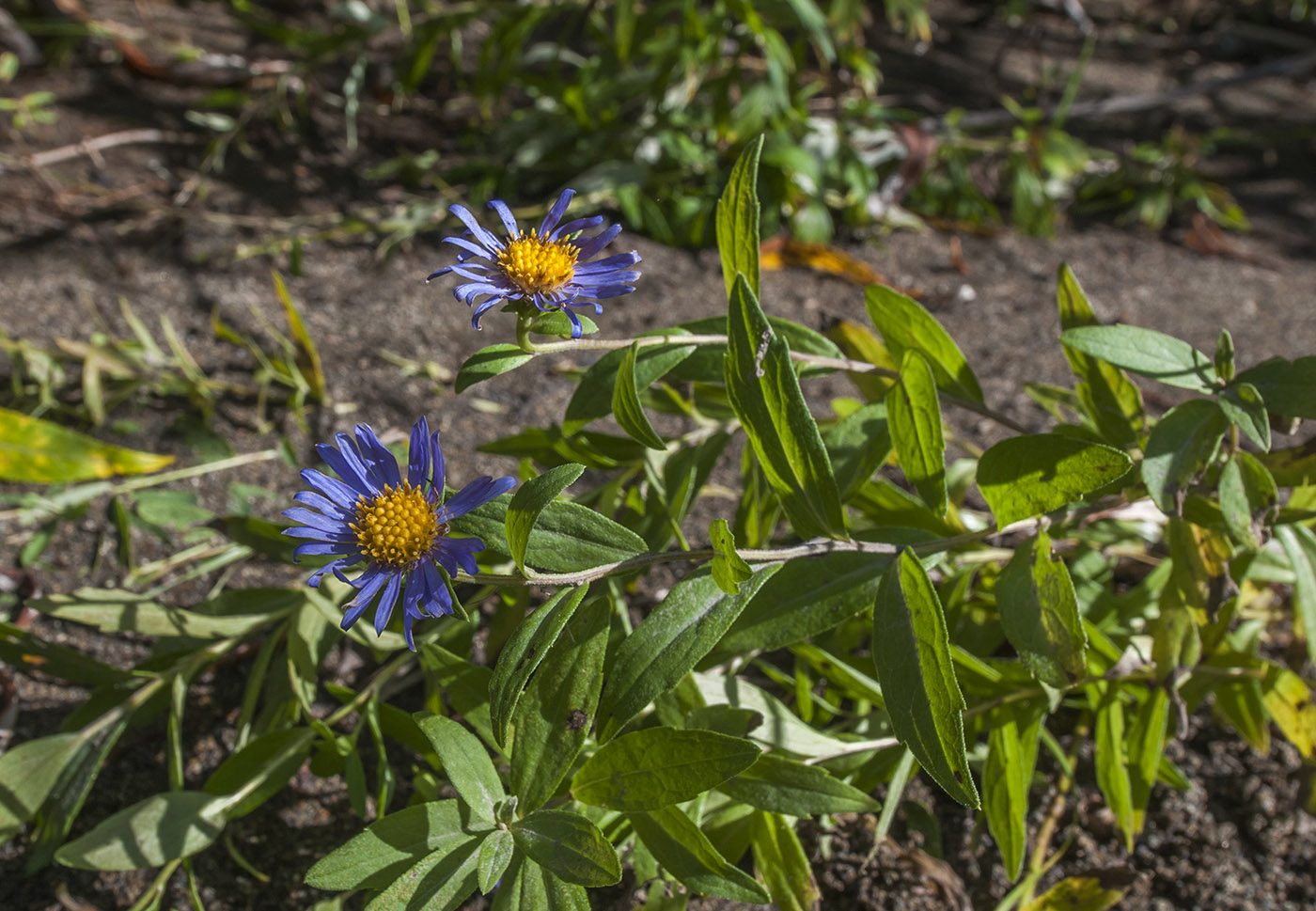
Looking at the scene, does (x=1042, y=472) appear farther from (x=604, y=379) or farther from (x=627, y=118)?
(x=627, y=118)

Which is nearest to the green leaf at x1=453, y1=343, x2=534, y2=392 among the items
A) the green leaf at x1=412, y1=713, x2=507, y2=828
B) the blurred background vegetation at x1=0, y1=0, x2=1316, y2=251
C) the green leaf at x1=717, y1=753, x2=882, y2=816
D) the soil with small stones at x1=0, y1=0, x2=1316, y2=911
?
the green leaf at x1=412, y1=713, x2=507, y2=828

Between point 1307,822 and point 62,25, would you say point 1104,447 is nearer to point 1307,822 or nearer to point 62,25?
point 1307,822

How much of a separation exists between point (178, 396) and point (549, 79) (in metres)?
0.88

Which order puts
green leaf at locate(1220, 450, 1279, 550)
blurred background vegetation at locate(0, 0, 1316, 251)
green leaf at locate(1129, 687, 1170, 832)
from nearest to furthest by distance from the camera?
green leaf at locate(1220, 450, 1279, 550)
green leaf at locate(1129, 687, 1170, 832)
blurred background vegetation at locate(0, 0, 1316, 251)

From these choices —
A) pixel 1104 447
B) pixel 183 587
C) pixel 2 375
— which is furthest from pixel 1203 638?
pixel 2 375

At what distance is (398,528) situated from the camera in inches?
27.8

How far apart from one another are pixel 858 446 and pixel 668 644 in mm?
329

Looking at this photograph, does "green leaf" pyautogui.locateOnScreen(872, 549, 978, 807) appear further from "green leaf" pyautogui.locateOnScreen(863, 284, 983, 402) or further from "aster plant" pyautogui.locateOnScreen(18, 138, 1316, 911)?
"green leaf" pyautogui.locateOnScreen(863, 284, 983, 402)

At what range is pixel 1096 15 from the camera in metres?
2.70

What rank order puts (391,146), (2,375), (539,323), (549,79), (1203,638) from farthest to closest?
1. (391,146)
2. (549,79)
3. (2,375)
4. (1203,638)
5. (539,323)

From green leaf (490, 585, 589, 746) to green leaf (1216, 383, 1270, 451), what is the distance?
56cm

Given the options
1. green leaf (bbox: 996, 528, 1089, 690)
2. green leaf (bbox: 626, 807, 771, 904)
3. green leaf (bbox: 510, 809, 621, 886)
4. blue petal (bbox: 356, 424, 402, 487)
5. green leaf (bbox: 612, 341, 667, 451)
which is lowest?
green leaf (bbox: 626, 807, 771, 904)

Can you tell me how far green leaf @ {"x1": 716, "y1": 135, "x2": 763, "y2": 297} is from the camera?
0.83 meters

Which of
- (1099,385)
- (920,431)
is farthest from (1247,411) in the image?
(920,431)
